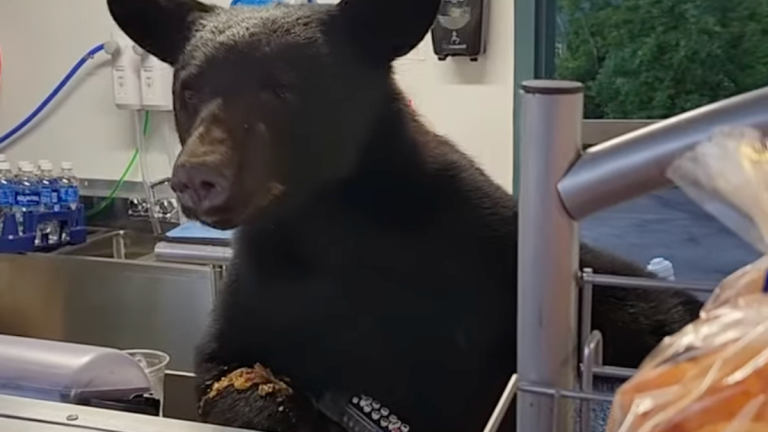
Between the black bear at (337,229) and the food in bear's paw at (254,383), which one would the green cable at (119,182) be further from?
the food in bear's paw at (254,383)

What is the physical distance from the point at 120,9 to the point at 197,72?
0.11m

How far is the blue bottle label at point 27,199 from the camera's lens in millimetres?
2158

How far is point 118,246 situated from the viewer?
89.5 inches

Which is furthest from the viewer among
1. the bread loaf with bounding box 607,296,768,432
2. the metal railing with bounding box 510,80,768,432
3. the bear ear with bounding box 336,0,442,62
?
the bear ear with bounding box 336,0,442,62

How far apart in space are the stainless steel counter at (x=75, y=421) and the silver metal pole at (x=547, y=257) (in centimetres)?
17

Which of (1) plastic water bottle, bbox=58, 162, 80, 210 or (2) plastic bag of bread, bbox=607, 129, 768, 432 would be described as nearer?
(2) plastic bag of bread, bbox=607, 129, 768, 432

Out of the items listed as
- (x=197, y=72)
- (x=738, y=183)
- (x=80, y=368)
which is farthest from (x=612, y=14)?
(x=738, y=183)

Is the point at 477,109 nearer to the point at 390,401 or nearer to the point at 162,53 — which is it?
the point at 162,53

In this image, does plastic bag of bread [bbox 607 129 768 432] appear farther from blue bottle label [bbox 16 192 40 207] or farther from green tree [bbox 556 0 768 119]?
blue bottle label [bbox 16 192 40 207]

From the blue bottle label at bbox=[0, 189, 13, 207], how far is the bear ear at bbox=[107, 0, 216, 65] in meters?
Result: 1.50

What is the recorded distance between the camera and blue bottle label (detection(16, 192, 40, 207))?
2158 millimetres

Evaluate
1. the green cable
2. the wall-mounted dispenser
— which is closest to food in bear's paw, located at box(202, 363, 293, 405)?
the wall-mounted dispenser

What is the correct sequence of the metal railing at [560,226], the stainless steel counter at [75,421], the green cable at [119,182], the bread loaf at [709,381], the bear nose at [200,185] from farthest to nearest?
the green cable at [119,182] → the bear nose at [200,185] → the stainless steel counter at [75,421] → the metal railing at [560,226] → the bread loaf at [709,381]

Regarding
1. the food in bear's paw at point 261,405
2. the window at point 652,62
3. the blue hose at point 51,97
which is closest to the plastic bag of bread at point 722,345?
the food in bear's paw at point 261,405
